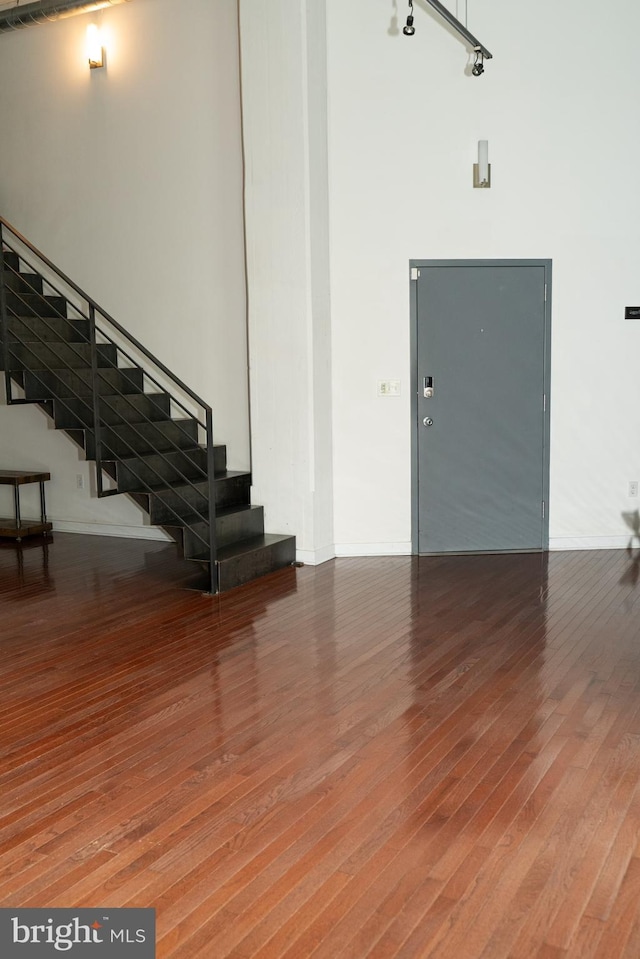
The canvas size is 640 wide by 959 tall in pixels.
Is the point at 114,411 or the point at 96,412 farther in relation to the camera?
the point at 114,411

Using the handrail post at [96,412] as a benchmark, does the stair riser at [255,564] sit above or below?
below

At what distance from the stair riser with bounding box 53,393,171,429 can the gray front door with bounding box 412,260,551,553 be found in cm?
212

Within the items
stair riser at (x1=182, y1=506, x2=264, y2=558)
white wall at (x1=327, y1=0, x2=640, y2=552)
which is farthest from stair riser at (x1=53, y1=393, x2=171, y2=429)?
white wall at (x1=327, y1=0, x2=640, y2=552)

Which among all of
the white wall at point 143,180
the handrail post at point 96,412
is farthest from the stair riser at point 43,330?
the handrail post at point 96,412

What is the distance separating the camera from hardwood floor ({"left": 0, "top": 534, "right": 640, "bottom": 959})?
93.0 inches

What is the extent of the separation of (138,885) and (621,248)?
5.80 meters

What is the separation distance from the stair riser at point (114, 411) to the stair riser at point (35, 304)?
933 mm

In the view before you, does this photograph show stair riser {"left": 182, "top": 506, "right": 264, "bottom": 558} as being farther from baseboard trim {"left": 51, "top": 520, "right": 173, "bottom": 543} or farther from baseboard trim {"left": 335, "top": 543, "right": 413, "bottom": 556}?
baseboard trim {"left": 51, "top": 520, "right": 173, "bottom": 543}

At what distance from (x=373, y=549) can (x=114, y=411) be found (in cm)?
228

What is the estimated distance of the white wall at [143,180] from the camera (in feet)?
22.9

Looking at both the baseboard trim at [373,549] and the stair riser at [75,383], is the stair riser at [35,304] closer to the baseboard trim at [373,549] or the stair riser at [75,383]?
the stair riser at [75,383]

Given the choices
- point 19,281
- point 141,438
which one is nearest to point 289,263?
point 141,438

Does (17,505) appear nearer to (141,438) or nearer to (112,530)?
(112,530)

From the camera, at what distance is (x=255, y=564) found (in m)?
6.11
